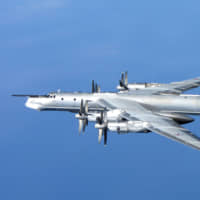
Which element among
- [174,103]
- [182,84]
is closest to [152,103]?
[174,103]

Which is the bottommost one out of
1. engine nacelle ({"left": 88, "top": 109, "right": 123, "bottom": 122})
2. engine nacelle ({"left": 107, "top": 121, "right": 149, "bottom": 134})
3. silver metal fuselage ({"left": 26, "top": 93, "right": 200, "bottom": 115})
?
engine nacelle ({"left": 107, "top": 121, "right": 149, "bottom": 134})

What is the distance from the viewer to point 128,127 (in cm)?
5719

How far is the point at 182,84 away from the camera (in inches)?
2867

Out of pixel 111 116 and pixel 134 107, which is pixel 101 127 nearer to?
pixel 111 116

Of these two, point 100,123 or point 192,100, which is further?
point 192,100

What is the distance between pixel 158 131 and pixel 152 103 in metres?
12.8

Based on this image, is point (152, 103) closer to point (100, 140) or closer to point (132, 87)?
point (132, 87)

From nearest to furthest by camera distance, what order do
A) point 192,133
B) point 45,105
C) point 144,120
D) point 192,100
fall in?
point 192,133 → point 144,120 → point 192,100 → point 45,105

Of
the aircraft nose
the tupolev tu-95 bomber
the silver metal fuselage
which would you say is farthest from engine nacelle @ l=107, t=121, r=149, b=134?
the aircraft nose

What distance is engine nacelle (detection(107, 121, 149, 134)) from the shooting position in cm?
5691

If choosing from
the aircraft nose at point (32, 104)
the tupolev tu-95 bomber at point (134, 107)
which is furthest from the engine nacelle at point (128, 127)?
the aircraft nose at point (32, 104)

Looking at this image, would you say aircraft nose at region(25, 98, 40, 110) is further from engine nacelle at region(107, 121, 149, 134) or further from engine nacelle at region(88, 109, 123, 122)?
engine nacelle at region(107, 121, 149, 134)

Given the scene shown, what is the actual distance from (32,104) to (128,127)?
18608 mm

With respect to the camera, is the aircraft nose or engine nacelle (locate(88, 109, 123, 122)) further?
the aircraft nose
